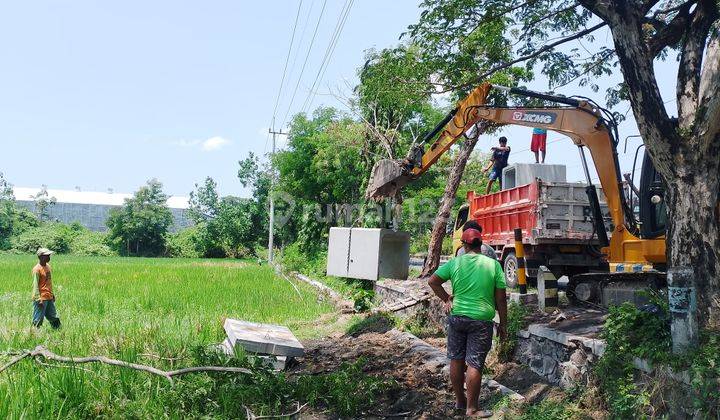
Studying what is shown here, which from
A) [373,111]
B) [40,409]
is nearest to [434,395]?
[40,409]

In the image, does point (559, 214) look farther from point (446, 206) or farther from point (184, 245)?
point (184, 245)

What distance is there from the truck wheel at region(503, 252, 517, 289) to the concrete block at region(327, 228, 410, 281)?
2111 millimetres

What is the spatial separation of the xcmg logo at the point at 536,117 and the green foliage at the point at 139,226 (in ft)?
188

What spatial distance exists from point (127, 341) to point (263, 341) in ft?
5.78

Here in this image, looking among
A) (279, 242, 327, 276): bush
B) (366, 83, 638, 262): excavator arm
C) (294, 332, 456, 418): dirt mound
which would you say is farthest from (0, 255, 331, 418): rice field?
(279, 242, 327, 276): bush

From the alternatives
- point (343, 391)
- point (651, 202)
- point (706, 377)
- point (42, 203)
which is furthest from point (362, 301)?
point (42, 203)

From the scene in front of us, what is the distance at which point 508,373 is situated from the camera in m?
7.88

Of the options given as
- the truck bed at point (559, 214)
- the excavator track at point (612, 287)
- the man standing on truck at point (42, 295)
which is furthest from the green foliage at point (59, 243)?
the excavator track at point (612, 287)

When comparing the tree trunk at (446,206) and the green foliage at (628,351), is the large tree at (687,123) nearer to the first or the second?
the green foliage at (628,351)

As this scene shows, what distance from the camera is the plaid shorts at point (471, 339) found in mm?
5949

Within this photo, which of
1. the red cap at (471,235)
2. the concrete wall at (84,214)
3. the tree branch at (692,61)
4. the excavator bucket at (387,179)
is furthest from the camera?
the concrete wall at (84,214)

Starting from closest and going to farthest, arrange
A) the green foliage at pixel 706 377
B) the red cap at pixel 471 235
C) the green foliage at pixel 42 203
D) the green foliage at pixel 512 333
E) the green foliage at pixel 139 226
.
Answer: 1. the green foliage at pixel 706 377
2. the red cap at pixel 471 235
3. the green foliage at pixel 512 333
4. the green foliage at pixel 139 226
5. the green foliage at pixel 42 203

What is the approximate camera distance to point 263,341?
28.5ft

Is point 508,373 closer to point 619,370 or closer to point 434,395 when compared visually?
point 434,395
